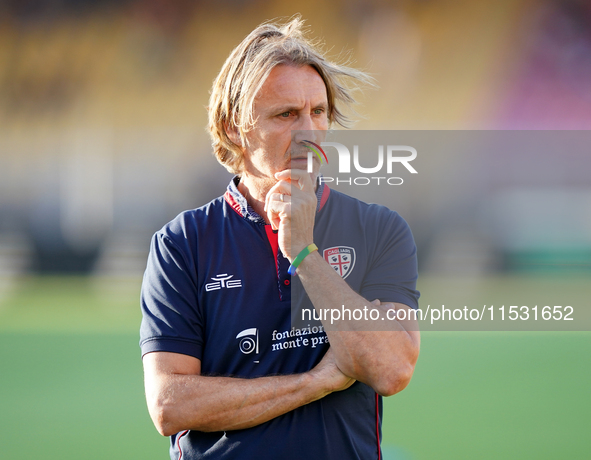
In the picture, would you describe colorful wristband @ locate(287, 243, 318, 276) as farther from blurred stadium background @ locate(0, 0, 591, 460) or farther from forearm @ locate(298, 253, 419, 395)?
blurred stadium background @ locate(0, 0, 591, 460)

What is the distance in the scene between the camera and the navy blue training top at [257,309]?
1.39m

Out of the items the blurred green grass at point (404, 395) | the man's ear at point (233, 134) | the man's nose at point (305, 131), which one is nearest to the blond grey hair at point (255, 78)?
the man's ear at point (233, 134)

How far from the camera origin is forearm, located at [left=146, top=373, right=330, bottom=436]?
1.34m

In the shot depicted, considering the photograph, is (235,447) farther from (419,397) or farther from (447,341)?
(447,341)

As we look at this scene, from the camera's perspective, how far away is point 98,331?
578cm

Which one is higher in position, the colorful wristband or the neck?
the neck

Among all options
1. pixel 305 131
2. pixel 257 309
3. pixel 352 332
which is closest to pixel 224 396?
pixel 257 309

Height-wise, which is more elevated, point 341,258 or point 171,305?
point 341,258

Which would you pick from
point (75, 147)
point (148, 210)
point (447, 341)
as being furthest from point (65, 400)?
point (75, 147)

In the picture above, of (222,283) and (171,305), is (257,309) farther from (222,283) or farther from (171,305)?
(171,305)

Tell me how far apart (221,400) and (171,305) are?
0.26 meters

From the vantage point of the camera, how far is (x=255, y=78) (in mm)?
1558

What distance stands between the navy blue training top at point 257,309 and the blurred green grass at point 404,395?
1842 millimetres

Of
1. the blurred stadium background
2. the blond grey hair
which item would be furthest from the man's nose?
the blurred stadium background
